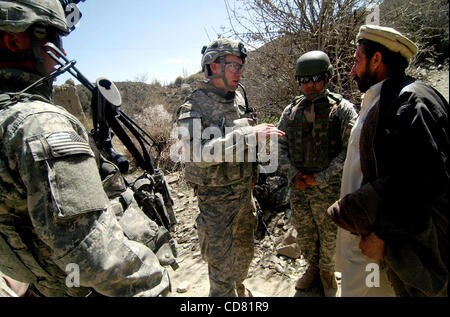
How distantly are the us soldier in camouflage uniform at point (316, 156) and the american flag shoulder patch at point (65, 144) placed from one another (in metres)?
1.96

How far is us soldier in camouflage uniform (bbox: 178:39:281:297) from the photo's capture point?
209 cm

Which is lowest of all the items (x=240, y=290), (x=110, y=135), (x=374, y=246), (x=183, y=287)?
(x=183, y=287)

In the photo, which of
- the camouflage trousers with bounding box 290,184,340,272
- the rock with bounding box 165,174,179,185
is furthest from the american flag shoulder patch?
the rock with bounding box 165,174,179,185

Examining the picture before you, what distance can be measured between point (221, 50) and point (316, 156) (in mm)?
1308

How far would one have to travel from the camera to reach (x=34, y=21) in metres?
1.14

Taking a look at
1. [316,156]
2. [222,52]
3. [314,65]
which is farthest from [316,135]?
[222,52]

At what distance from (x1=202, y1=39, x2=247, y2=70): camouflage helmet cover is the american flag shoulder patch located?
5.15 ft

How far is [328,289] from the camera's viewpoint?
251 cm

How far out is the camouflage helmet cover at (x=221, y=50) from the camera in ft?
7.29

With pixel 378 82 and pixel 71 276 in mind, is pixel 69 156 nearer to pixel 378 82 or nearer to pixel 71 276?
pixel 71 276

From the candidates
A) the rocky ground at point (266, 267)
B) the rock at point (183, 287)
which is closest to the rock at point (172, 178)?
the rocky ground at point (266, 267)

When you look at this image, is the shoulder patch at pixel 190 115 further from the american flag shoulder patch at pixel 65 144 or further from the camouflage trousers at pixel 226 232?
the american flag shoulder patch at pixel 65 144

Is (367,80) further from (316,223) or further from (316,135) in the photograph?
(316,223)
